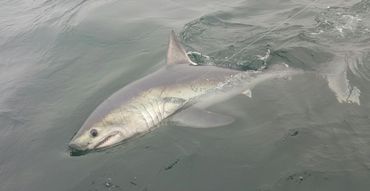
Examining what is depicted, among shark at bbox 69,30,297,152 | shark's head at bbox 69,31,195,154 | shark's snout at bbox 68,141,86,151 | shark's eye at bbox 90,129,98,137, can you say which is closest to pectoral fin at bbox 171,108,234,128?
shark at bbox 69,30,297,152

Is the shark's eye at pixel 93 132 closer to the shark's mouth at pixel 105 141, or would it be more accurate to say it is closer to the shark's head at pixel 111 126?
the shark's head at pixel 111 126

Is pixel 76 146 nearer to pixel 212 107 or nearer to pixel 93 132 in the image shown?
pixel 93 132

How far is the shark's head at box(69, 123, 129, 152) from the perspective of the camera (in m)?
5.46

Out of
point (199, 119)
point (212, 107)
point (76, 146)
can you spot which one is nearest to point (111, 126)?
point (76, 146)

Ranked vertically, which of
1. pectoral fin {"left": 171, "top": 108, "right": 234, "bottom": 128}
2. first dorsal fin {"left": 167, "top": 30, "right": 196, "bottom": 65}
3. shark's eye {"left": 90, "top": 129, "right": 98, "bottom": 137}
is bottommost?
pectoral fin {"left": 171, "top": 108, "right": 234, "bottom": 128}

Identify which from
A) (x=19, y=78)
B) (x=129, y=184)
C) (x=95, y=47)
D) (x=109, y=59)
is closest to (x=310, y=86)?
(x=129, y=184)

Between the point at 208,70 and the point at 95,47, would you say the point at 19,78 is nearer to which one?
the point at 95,47

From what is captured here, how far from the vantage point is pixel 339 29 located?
26.2 feet

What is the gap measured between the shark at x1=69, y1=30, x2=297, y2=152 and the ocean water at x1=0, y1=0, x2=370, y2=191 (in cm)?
15

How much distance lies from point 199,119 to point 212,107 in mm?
552

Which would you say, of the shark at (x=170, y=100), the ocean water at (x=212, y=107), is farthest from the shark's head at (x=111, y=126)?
the ocean water at (x=212, y=107)

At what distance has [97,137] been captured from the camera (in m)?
5.49

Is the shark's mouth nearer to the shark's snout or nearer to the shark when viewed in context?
the shark

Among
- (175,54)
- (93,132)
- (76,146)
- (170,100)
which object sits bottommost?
(76,146)
